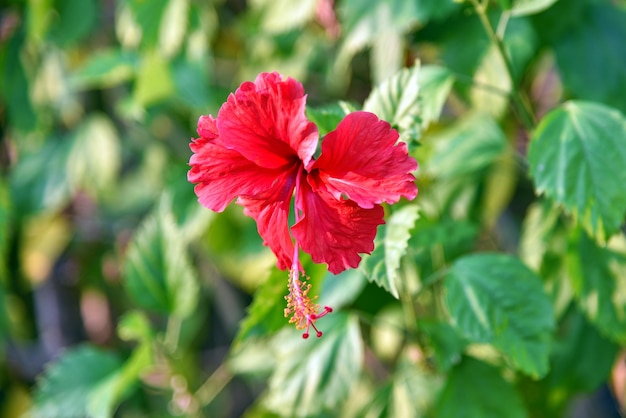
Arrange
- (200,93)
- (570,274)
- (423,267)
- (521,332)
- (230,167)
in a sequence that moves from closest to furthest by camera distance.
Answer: (230,167) → (521,332) → (570,274) → (423,267) → (200,93)

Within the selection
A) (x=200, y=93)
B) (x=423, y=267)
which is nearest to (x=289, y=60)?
(x=200, y=93)

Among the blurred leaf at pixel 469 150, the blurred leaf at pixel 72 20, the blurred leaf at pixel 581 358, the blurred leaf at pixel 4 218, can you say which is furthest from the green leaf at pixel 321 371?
the blurred leaf at pixel 72 20

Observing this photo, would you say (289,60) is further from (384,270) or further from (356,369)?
(384,270)

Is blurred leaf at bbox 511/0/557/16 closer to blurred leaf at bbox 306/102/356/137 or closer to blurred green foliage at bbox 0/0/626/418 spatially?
blurred green foliage at bbox 0/0/626/418

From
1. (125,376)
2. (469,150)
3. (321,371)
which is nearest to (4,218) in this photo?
(125,376)

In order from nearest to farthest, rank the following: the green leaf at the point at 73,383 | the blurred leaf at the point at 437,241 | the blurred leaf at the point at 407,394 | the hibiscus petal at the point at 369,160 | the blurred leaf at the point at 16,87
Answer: the hibiscus petal at the point at 369,160
the blurred leaf at the point at 437,241
the blurred leaf at the point at 407,394
the green leaf at the point at 73,383
the blurred leaf at the point at 16,87

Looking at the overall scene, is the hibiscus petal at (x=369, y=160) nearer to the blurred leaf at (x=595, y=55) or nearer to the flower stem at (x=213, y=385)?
the blurred leaf at (x=595, y=55)

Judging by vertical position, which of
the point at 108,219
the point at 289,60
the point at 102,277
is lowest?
the point at 102,277
